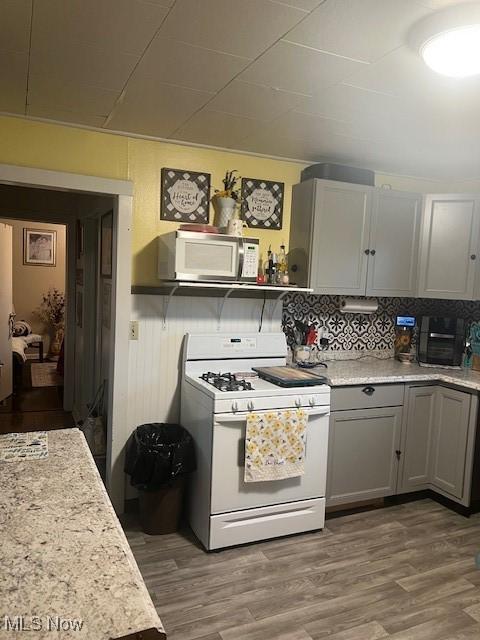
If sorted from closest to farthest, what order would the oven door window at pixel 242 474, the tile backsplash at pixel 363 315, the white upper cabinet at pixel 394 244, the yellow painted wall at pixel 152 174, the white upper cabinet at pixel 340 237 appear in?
1. the oven door window at pixel 242 474
2. the yellow painted wall at pixel 152 174
3. the white upper cabinet at pixel 340 237
4. the white upper cabinet at pixel 394 244
5. the tile backsplash at pixel 363 315

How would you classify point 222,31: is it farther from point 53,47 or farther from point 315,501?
point 315,501

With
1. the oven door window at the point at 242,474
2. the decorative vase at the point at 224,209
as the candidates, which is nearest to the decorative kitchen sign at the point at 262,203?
the decorative vase at the point at 224,209

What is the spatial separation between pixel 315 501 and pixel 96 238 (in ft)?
9.67

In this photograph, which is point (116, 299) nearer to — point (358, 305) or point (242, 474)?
point (242, 474)

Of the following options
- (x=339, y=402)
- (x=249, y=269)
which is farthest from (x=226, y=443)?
(x=249, y=269)

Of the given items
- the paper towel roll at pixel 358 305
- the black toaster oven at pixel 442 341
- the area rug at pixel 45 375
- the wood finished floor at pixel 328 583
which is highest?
the paper towel roll at pixel 358 305

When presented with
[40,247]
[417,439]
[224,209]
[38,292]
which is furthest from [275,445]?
[40,247]

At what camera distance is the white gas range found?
2.60 m

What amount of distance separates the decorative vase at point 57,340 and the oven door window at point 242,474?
5868 mm

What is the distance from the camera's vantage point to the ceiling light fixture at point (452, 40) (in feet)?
4.82

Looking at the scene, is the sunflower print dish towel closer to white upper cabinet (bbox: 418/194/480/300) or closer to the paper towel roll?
the paper towel roll

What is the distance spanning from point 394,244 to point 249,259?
123cm

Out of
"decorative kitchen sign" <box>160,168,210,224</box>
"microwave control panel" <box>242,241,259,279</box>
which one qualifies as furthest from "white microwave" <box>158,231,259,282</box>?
"decorative kitchen sign" <box>160,168,210,224</box>

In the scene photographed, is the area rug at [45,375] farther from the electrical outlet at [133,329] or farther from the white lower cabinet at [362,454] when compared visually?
the white lower cabinet at [362,454]
